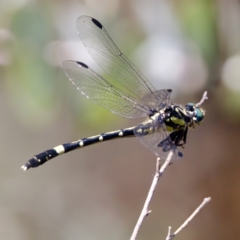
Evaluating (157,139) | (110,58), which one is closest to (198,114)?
(157,139)

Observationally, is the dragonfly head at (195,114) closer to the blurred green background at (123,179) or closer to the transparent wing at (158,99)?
the transparent wing at (158,99)

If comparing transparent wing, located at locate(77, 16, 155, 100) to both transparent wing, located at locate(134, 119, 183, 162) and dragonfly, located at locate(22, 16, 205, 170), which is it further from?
transparent wing, located at locate(134, 119, 183, 162)

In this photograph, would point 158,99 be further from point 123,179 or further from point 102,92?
point 123,179

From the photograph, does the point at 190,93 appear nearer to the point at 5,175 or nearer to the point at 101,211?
the point at 101,211

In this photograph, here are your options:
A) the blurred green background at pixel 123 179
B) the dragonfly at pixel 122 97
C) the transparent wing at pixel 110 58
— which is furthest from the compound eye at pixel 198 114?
the blurred green background at pixel 123 179

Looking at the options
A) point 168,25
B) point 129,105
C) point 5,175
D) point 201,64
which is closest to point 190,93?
point 201,64

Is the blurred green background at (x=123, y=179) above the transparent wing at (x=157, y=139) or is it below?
above

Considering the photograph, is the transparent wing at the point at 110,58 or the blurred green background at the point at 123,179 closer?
the transparent wing at the point at 110,58
